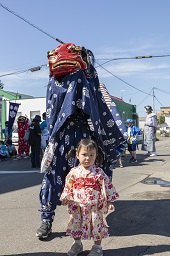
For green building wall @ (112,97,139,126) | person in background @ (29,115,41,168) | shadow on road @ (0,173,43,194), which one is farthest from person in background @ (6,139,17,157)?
green building wall @ (112,97,139,126)

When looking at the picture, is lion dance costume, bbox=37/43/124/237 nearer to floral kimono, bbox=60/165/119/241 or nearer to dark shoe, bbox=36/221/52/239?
dark shoe, bbox=36/221/52/239

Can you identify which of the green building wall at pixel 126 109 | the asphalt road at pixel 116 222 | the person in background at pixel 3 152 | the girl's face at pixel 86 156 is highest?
the green building wall at pixel 126 109

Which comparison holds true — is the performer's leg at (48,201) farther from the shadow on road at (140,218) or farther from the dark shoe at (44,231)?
the shadow on road at (140,218)

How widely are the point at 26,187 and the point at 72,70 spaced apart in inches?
152

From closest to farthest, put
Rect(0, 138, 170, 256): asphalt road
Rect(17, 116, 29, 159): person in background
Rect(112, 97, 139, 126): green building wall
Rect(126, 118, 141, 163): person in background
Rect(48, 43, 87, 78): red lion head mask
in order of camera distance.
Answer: Rect(0, 138, 170, 256): asphalt road < Rect(48, 43, 87, 78): red lion head mask < Rect(126, 118, 141, 163): person in background < Rect(17, 116, 29, 159): person in background < Rect(112, 97, 139, 126): green building wall

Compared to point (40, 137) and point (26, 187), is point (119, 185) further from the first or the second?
point (40, 137)

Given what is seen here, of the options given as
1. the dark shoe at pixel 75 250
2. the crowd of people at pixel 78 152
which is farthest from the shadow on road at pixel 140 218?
the dark shoe at pixel 75 250

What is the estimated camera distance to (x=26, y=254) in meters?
3.28

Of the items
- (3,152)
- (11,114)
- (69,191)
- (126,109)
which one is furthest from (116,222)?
(126,109)

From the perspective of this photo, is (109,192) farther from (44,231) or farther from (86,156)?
(44,231)

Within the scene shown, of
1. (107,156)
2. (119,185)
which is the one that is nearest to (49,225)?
(107,156)

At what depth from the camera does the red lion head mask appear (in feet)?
11.7

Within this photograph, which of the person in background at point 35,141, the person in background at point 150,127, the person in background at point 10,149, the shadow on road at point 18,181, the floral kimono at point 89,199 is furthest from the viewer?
the person in background at point 10,149

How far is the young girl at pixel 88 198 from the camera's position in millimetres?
3088
